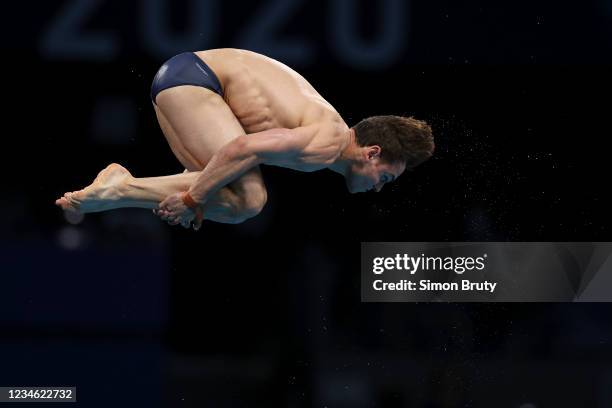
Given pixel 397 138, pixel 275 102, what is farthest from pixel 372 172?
pixel 275 102

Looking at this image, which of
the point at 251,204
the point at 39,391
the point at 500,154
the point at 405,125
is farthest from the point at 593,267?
the point at 39,391

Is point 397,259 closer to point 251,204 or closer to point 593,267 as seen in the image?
point 593,267

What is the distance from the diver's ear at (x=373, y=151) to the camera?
17.3 feet

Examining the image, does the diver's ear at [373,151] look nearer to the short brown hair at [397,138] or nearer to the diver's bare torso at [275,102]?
the short brown hair at [397,138]

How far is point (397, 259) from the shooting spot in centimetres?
751

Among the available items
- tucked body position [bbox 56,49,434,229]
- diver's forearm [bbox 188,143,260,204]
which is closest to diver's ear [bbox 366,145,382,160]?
tucked body position [bbox 56,49,434,229]

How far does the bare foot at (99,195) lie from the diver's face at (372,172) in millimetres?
1237

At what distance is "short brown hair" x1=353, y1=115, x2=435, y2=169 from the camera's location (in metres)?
5.27

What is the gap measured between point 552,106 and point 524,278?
1.37 meters

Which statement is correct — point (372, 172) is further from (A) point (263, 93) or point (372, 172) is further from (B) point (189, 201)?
(B) point (189, 201)

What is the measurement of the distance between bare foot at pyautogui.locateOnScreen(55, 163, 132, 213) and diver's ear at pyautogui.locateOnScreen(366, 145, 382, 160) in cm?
131

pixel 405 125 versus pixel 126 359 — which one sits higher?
pixel 405 125

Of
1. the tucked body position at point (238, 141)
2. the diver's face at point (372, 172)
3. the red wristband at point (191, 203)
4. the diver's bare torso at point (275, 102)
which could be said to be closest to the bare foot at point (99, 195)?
the tucked body position at point (238, 141)

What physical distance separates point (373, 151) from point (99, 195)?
1495 millimetres
